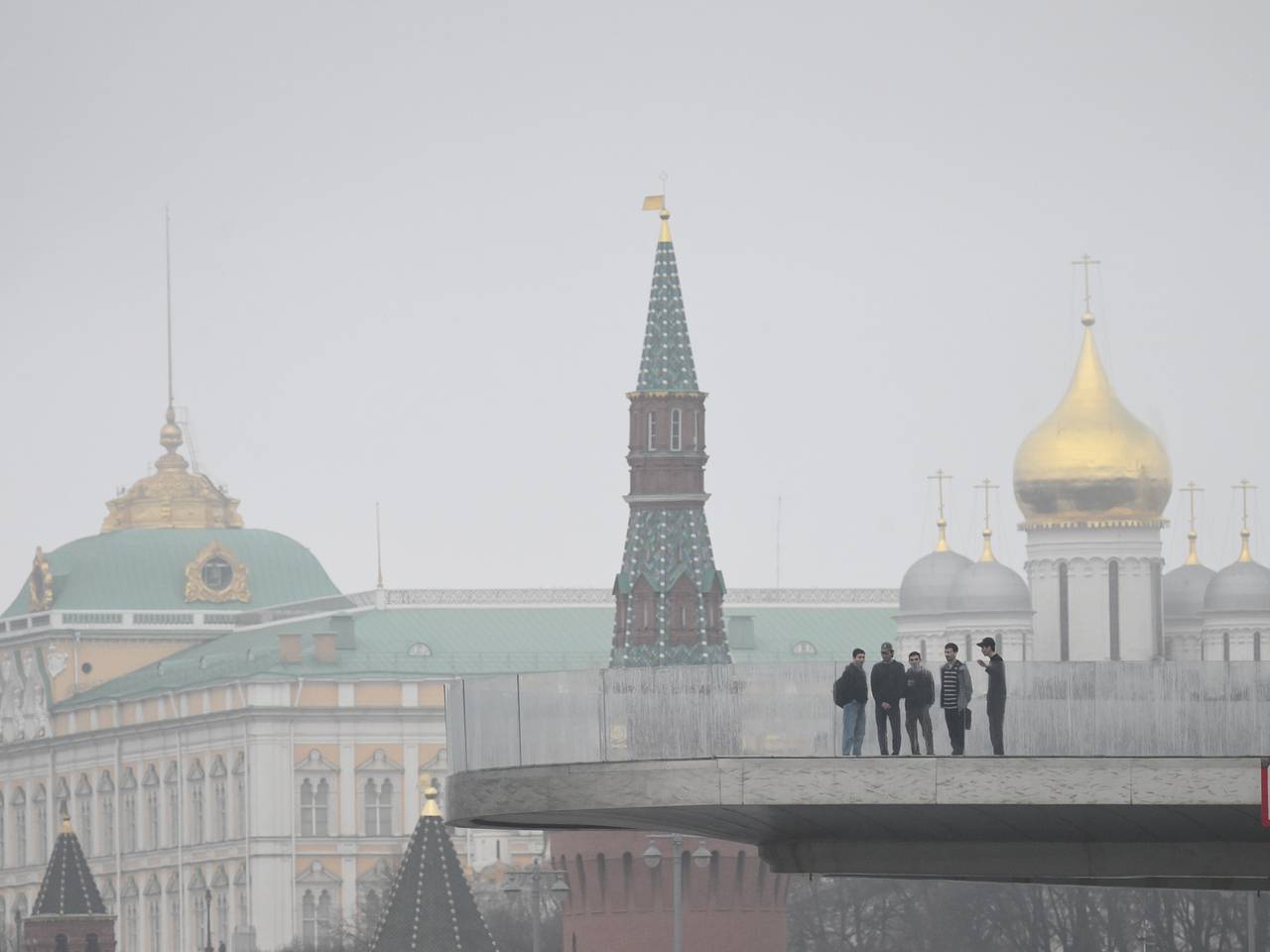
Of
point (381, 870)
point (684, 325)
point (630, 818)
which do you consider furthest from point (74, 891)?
point (630, 818)

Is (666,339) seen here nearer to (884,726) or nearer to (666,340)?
(666,340)

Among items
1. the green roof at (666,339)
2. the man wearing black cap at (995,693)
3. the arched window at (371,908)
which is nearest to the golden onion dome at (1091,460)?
the arched window at (371,908)

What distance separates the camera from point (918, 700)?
66.4m

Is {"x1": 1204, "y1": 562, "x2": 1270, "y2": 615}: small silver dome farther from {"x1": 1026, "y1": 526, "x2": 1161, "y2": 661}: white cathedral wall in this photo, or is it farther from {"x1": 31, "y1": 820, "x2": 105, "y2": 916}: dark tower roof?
{"x1": 31, "y1": 820, "x2": 105, "y2": 916}: dark tower roof

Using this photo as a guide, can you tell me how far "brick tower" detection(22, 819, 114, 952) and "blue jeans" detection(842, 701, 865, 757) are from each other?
92.1 metres

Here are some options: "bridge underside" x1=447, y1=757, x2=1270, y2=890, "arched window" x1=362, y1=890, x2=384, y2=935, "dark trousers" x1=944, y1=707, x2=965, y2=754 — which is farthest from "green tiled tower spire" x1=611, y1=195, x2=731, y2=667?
"dark trousers" x1=944, y1=707, x2=965, y2=754

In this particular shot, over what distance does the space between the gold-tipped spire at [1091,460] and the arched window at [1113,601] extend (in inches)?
62.3

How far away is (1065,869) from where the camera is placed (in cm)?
7138

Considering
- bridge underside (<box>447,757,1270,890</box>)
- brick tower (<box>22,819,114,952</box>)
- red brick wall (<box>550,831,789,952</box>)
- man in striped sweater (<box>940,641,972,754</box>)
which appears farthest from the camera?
brick tower (<box>22,819,114,952</box>)

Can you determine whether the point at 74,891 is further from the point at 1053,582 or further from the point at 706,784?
the point at 706,784

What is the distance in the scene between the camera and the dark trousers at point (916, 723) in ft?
219

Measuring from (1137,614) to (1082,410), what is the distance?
7542 mm

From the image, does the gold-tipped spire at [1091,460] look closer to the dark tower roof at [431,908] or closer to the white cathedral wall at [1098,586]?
the white cathedral wall at [1098,586]

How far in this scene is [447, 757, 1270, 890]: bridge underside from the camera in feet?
220
